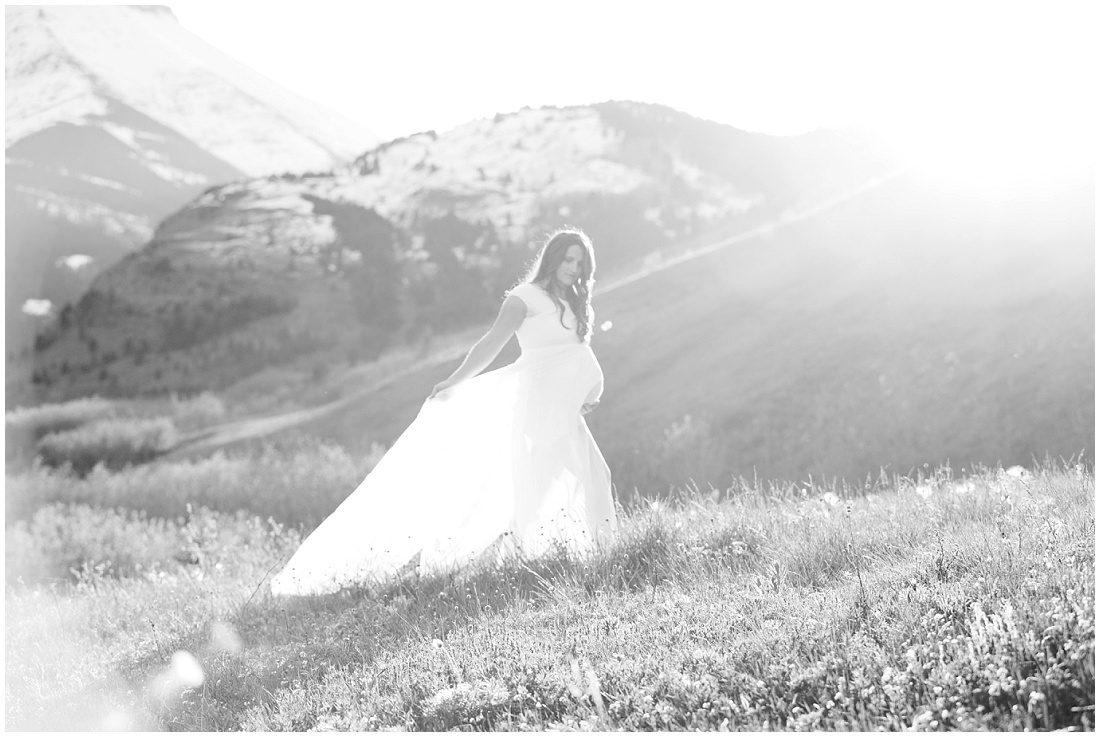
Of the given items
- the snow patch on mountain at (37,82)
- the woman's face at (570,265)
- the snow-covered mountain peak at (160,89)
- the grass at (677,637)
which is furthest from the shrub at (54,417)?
the woman's face at (570,265)

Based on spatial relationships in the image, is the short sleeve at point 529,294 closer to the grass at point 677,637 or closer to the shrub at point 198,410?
the grass at point 677,637

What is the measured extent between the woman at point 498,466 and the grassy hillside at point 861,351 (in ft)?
18.1

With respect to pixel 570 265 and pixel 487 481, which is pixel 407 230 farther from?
pixel 487 481

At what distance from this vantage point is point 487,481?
5430mm

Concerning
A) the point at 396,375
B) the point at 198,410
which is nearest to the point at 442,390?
the point at 396,375

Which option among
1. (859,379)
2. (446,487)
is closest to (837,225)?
(859,379)

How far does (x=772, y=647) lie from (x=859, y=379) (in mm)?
8606

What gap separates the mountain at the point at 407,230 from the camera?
17141 millimetres

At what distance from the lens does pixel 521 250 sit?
17953mm

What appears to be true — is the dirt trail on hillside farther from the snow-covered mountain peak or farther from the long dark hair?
the long dark hair

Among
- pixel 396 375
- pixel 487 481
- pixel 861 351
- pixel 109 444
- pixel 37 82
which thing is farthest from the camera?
pixel 37 82

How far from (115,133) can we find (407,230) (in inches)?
349

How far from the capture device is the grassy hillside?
10.2 m

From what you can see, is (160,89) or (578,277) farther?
(160,89)
